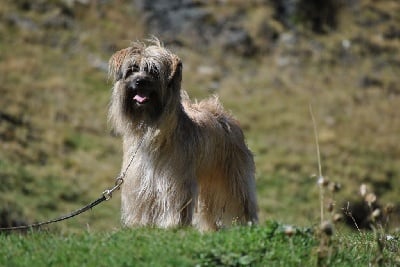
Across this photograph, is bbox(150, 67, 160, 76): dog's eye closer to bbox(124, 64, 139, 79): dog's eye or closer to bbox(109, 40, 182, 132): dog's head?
bbox(109, 40, 182, 132): dog's head

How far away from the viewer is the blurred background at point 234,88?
20386 mm

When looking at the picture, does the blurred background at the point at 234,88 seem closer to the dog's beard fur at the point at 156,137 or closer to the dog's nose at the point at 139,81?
the dog's beard fur at the point at 156,137

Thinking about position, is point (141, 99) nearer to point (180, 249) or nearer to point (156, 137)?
point (156, 137)

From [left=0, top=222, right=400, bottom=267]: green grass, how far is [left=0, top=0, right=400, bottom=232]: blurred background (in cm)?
1073

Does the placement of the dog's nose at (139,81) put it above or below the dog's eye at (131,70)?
below

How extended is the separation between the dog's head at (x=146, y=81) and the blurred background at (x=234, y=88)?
898cm

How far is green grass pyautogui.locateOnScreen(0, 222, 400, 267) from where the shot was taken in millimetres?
6074

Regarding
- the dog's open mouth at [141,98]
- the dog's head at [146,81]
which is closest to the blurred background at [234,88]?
the dog's head at [146,81]

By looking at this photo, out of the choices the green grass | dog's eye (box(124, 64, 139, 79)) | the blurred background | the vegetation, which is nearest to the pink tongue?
dog's eye (box(124, 64, 139, 79))

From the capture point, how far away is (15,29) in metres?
27.4

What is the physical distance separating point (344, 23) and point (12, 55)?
44.4 feet

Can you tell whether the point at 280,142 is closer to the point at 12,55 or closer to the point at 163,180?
the point at 12,55

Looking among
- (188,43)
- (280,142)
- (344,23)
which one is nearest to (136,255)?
(280,142)

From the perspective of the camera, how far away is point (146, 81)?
8.40 metres
